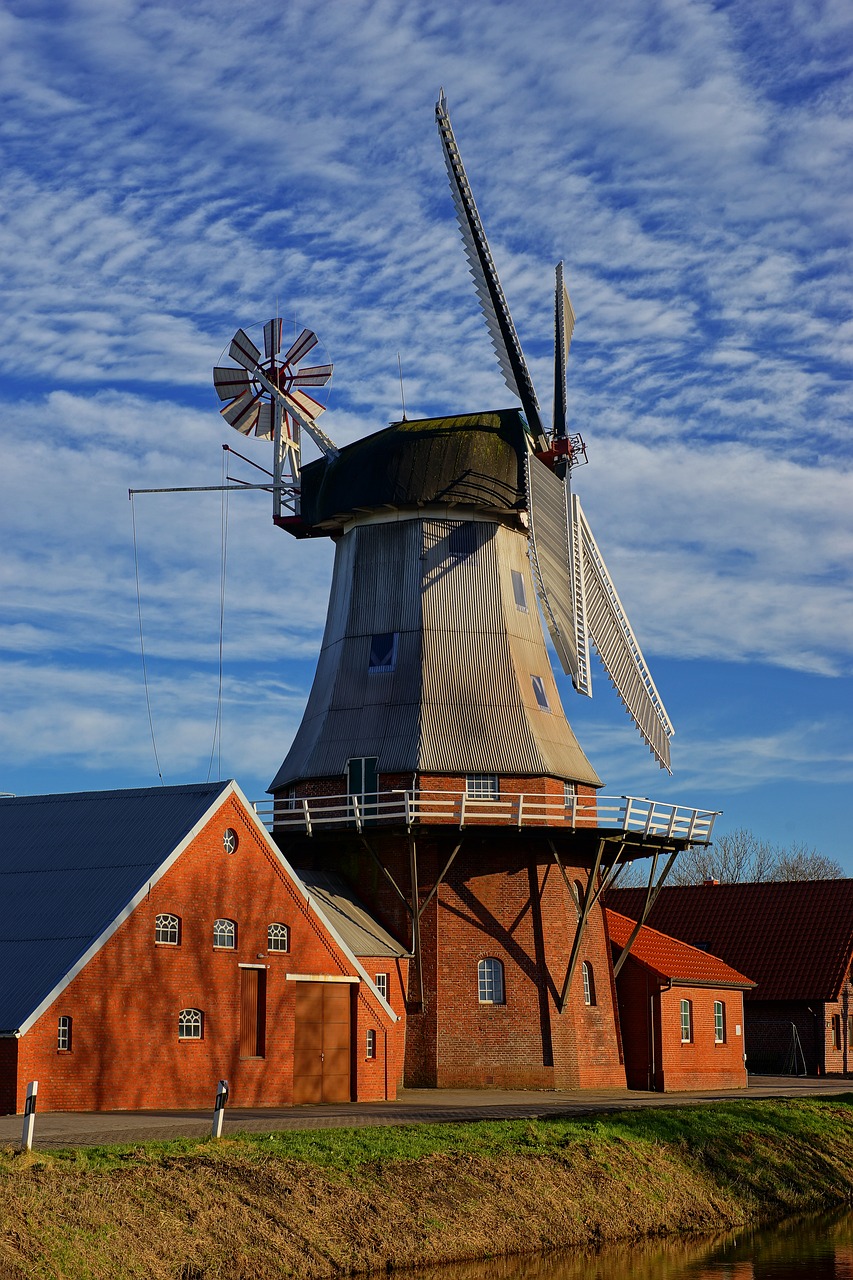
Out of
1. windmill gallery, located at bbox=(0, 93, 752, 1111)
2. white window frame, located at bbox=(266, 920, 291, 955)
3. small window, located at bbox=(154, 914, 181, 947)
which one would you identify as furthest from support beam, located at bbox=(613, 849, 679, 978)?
small window, located at bbox=(154, 914, 181, 947)

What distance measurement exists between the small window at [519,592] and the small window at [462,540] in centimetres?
135

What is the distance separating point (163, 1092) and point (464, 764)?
10.8m

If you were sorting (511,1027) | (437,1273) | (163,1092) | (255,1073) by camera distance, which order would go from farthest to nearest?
(511,1027) → (255,1073) → (163,1092) → (437,1273)

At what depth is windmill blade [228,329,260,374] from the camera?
41.9 m

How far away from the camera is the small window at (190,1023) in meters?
28.2

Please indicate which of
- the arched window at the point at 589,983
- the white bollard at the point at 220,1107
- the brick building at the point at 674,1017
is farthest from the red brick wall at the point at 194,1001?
the brick building at the point at 674,1017

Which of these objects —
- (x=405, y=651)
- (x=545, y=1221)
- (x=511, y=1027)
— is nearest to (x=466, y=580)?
(x=405, y=651)

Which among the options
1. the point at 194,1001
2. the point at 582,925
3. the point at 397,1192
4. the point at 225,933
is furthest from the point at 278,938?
the point at 397,1192

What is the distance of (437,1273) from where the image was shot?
1841 centimetres

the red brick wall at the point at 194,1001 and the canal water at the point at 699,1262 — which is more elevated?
the red brick wall at the point at 194,1001

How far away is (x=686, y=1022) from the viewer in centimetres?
3888

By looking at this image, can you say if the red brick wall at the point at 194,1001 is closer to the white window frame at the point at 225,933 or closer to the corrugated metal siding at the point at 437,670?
the white window frame at the point at 225,933

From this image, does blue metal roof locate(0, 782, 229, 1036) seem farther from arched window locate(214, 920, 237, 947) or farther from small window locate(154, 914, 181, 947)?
arched window locate(214, 920, 237, 947)

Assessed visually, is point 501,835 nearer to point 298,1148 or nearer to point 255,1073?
point 255,1073
